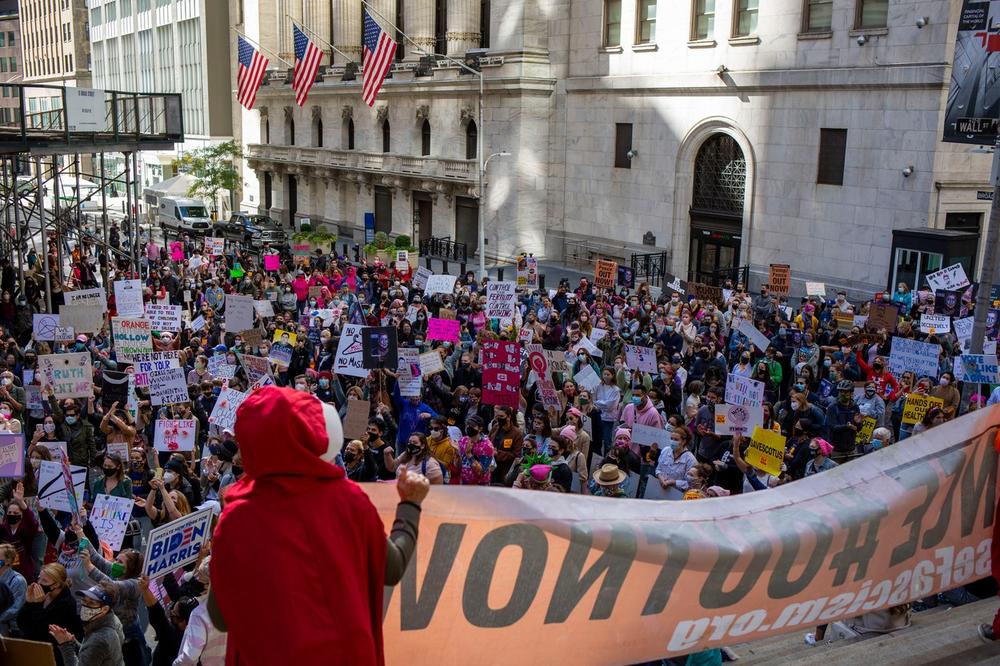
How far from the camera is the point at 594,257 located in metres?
36.8

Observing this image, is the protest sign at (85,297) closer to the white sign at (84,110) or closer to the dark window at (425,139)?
the white sign at (84,110)

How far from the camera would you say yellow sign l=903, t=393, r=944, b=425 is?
11.6 m

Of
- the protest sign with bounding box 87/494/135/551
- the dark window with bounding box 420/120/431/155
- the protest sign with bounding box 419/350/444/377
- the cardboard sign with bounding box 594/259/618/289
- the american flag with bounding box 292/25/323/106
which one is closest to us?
the protest sign with bounding box 87/494/135/551

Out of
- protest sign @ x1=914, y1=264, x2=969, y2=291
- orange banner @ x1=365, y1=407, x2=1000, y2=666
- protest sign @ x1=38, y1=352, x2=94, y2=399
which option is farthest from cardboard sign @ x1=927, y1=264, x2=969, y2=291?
protest sign @ x1=38, y1=352, x2=94, y2=399

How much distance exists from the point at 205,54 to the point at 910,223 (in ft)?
173

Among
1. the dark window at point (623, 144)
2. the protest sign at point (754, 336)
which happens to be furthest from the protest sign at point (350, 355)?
the dark window at point (623, 144)

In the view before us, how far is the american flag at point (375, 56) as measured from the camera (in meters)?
31.7

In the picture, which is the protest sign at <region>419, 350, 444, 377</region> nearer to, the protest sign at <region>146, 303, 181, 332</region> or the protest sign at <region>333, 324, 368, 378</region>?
the protest sign at <region>333, 324, 368, 378</region>

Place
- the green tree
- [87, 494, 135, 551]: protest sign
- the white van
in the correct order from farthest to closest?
the green tree, the white van, [87, 494, 135, 551]: protest sign

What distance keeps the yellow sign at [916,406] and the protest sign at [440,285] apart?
1124cm

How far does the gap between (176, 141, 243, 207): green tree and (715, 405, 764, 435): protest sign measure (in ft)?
171

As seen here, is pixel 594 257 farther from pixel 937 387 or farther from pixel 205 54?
pixel 205 54

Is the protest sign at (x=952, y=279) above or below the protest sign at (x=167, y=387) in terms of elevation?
above

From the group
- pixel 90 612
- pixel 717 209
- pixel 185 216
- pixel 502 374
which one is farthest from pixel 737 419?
pixel 185 216
